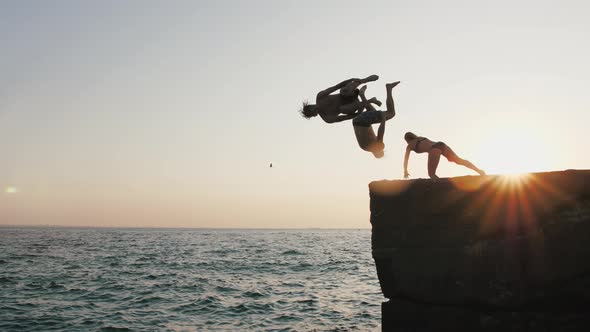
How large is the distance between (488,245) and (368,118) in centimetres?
250

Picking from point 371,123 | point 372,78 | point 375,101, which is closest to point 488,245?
point 371,123

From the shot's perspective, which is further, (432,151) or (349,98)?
(349,98)

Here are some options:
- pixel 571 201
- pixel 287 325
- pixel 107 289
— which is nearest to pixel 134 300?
pixel 107 289

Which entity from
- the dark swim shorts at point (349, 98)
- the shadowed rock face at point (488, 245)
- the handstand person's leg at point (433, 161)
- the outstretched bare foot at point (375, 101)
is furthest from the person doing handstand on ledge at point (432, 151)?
the dark swim shorts at point (349, 98)

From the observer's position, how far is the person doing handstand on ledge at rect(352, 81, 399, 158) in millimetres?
6590

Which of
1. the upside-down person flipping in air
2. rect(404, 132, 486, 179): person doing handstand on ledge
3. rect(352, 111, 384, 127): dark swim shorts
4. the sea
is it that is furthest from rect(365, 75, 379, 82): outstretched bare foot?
the sea

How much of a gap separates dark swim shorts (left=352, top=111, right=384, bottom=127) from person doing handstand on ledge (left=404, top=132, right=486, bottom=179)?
0.95 meters

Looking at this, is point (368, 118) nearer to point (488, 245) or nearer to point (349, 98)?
point (349, 98)

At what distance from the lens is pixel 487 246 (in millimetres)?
5168

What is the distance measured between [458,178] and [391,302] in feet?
6.38

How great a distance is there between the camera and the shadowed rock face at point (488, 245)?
15.8 ft

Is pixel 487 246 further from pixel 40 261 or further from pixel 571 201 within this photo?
pixel 40 261

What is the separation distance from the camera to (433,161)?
21.9ft

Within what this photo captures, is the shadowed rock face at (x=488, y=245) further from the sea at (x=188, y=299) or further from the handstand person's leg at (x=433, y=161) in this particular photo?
the sea at (x=188, y=299)
